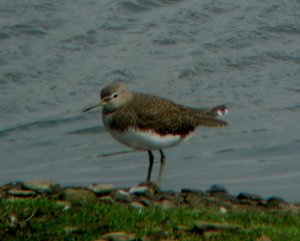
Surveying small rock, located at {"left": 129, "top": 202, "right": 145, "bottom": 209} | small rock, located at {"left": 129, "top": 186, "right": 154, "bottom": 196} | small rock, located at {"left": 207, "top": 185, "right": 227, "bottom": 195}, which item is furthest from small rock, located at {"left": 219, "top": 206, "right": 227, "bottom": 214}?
small rock, located at {"left": 207, "top": 185, "right": 227, "bottom": 195}

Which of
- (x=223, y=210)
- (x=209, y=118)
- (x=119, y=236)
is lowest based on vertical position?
(x=119, y=236)

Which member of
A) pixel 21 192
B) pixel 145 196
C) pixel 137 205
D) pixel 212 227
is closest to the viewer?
pixel 212 227

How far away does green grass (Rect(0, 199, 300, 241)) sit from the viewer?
8.16m

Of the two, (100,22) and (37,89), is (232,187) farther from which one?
(100,22)

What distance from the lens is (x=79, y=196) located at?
31.8 ft

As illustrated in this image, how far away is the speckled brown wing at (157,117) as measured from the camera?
11.5 meters

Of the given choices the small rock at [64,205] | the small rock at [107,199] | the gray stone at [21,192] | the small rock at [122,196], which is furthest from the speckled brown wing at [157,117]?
the small rock at [64,205]

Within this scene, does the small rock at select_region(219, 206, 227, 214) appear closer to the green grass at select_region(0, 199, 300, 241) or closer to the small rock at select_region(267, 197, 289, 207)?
the green grass at select_region(0, 199, 300, 241)

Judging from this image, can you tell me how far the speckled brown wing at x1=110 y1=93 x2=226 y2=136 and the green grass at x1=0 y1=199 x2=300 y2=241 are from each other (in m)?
2.06

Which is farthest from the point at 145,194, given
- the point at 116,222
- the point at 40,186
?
the point at 116,222

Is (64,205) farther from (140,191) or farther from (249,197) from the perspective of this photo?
(249,197)

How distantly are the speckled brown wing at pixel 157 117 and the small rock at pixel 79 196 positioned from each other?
1.64 metres

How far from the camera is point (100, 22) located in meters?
19.0

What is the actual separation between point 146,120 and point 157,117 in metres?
0.15
